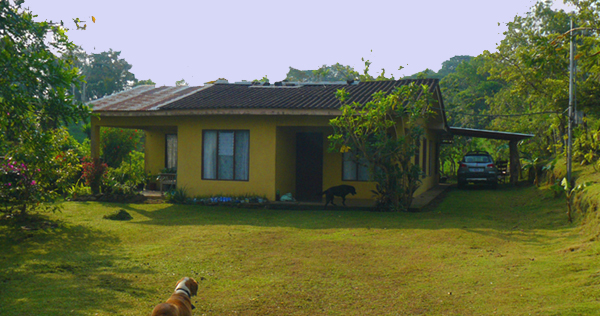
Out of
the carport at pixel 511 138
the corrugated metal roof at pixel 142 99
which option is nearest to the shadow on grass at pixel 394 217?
the corrugated metal roof at pixel 142 99

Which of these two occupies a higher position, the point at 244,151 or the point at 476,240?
the point at 244,151

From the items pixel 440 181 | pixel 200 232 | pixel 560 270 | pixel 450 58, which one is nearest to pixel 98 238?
pixel 200 232

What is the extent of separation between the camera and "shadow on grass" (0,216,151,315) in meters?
5.00

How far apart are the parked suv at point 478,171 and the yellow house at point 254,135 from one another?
13.4 ft

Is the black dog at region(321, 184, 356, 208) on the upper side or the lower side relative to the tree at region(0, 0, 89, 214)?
lower

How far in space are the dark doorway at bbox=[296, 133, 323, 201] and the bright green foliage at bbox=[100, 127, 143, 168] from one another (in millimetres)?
9977

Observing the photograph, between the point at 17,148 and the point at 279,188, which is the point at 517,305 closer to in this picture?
the point at 17,148

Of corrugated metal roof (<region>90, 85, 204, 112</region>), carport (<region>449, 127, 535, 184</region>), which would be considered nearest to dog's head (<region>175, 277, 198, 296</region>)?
corrugated metal roof (<region>90, 85, 204, 112</region>)

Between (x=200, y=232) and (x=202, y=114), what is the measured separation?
5100 millimetres

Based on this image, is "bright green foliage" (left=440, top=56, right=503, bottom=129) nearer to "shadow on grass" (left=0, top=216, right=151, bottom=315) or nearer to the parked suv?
the parked suv

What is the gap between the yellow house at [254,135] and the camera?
1373 centimetres

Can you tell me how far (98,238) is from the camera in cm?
895

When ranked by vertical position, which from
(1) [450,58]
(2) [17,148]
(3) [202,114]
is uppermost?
(1) [450,58]

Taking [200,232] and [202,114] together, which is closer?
[200,232]
